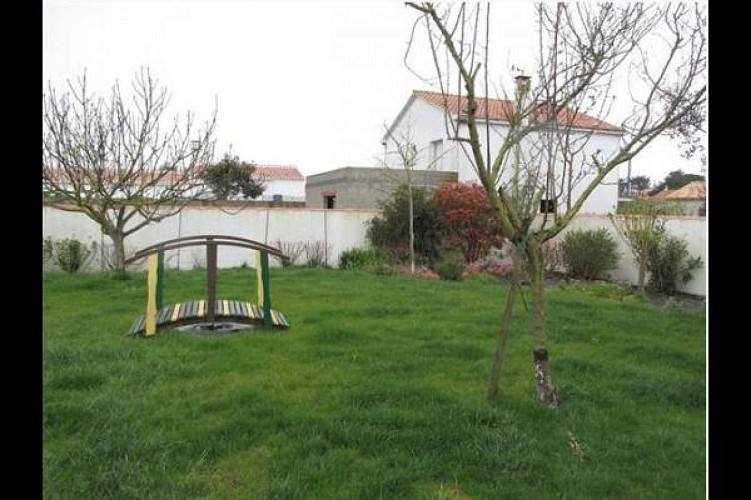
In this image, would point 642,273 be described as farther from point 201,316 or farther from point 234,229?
point 201,316

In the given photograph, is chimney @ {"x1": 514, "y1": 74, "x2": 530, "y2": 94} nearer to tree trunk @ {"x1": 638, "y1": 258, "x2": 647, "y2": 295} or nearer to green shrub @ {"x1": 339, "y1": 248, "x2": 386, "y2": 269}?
tree trunk @ {"x1": 638, "y1": 258, "x2": 647, "y2": 295}

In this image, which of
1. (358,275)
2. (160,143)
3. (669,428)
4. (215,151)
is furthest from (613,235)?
(669,428)

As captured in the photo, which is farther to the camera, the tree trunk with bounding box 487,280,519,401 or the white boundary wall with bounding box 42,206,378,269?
the white boundary wall with bounding box 42,206,378,269

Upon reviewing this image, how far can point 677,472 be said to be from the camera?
9.21 ft

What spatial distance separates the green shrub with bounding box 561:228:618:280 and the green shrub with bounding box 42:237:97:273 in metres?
10.4

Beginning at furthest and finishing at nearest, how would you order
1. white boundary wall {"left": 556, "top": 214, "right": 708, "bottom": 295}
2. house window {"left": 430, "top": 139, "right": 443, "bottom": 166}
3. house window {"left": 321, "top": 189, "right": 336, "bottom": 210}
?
house window {"left": 430, "top": 139, "right": 443, "bottom": 166} → house window {"left": 321, "top": 189, "right": 336, "bottom": 210} → white boundary wall {"left": 556, "top": 214, "right": 708, "bottom": 295}

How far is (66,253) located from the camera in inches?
435

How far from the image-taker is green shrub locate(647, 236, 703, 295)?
11383 millimetres

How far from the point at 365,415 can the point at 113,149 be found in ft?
27.1

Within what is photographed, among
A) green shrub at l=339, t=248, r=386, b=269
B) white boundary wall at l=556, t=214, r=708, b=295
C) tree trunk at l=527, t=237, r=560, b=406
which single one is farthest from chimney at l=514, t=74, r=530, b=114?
green shrub at l=339, t=248, r=386, b=269

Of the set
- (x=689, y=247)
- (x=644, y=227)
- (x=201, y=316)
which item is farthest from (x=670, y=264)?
(x=201, y=316)

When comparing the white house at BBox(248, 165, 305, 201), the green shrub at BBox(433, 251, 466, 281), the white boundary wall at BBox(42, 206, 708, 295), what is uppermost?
the white house at BBox(248, 165, 305, 201)

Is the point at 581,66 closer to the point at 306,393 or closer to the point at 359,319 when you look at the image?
the point at 306,393

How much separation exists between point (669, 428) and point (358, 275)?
7434 millimetres
